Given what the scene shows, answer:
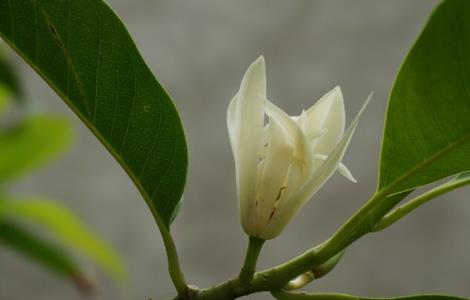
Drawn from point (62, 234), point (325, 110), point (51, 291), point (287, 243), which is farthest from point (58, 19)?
point (51, 291)

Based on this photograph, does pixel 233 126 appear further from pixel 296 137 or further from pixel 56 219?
pixel 56 219

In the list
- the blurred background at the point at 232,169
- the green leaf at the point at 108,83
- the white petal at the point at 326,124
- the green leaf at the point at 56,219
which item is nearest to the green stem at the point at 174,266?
the green leaf at the point at 108,83

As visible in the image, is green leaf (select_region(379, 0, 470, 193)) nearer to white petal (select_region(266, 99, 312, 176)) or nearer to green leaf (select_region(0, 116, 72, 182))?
white petal (select_region(266, 99, 312, 176))

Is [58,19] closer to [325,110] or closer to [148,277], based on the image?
[325,110]

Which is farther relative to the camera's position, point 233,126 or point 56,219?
point 56,219

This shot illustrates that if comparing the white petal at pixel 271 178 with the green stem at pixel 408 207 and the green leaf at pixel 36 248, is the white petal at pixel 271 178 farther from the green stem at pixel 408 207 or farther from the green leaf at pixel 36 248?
the green leaf at pixel 36 248

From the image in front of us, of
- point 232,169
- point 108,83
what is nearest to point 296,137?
point 108,83
